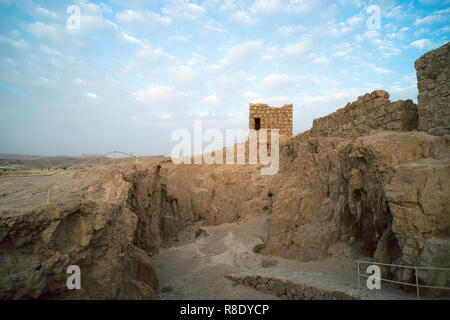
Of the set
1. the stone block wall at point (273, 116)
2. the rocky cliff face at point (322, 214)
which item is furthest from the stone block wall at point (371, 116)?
the stone block wall at point (273, 116)

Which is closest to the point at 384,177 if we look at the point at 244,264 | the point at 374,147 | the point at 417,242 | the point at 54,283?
the point at 374,147

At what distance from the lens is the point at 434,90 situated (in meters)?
6.91

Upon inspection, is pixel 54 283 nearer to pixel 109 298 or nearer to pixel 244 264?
pixel 109 298

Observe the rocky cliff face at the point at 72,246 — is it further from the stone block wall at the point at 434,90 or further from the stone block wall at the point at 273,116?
the stone block wall at the point at 273,116

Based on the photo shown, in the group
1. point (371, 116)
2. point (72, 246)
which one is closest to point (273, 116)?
point (371, 116)

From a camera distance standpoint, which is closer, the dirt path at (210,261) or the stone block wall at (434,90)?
the stone block wall at (434,90)

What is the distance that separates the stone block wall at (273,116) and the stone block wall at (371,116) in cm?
681

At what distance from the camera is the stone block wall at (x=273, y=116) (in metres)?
18.6

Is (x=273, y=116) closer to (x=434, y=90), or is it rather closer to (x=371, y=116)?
(x=371, y=116)

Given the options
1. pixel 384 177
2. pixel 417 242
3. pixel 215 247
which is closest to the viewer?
pixel 417 242

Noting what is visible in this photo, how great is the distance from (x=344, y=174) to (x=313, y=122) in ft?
15.1

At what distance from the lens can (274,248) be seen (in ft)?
40.0

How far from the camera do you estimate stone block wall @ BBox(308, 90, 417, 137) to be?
310 inches

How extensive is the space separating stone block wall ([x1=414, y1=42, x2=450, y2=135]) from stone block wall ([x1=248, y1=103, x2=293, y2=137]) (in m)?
11.3
